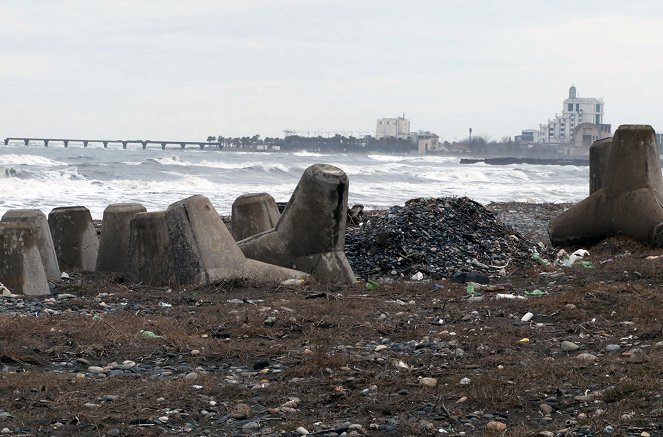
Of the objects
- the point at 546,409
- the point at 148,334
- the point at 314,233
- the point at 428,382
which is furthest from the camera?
the point at 314,233

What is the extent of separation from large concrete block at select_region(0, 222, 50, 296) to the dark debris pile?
356cm

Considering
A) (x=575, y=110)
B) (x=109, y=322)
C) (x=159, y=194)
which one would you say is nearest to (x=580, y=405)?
(x=109, y=322)

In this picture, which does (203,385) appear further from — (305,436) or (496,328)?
(496,328)

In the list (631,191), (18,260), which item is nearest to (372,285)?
(18,260)

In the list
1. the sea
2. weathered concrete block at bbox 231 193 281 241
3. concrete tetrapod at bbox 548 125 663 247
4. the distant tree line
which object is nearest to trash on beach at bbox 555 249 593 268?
concrete tetrapod at bbox 548 125 663 247

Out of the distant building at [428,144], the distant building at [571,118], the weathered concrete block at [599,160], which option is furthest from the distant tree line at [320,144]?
the weathered concrete block at [599,160]

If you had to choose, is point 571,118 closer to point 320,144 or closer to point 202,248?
point 320,144

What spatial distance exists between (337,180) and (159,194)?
24.4 meters

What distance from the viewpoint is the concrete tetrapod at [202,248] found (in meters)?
10.1

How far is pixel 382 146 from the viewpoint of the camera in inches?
5108

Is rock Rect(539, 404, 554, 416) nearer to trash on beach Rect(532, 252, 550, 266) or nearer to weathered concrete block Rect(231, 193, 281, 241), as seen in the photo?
trash on beach Rect(532, 252, 550, 266)

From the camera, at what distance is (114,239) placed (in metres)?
11.8

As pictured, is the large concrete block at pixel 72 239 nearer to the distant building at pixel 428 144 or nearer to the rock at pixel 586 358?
the rock at pixel 586 358

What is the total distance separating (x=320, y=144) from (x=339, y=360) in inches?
4710
